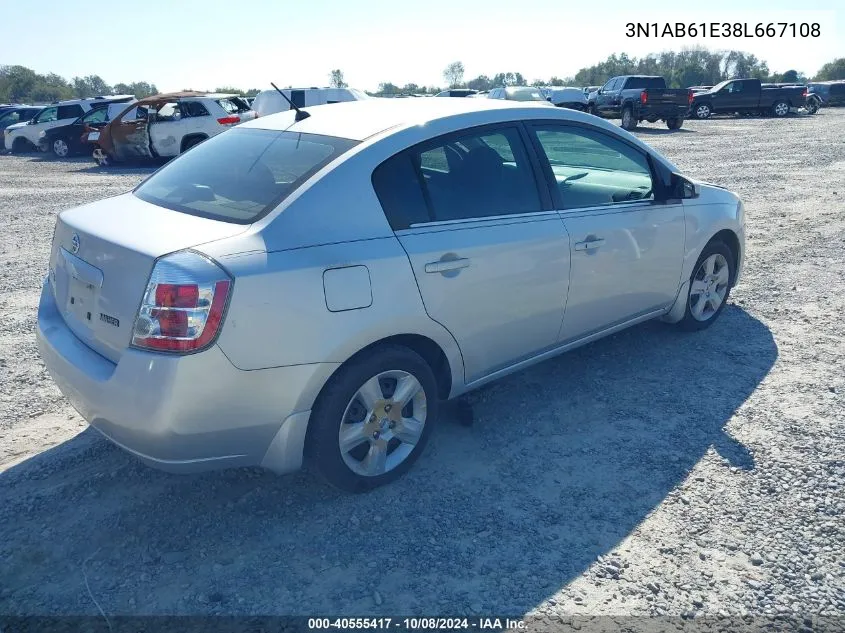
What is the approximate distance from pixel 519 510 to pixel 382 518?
63 cm

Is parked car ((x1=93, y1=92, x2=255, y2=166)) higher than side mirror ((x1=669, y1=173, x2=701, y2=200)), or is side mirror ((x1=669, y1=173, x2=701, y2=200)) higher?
parked car ((x1=93, y1=92, x2=255, y2=166))

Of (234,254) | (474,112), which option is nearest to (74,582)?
(234,254)

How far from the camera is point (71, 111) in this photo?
873 inches

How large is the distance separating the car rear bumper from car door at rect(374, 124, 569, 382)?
0.77m

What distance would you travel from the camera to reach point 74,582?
2.80 meters

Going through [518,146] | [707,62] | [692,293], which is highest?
[707,62]

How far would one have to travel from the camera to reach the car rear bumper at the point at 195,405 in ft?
8.97

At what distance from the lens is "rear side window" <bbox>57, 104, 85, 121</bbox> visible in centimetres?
2216

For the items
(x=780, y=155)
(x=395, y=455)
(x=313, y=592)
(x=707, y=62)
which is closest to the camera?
(x=313, y=592)

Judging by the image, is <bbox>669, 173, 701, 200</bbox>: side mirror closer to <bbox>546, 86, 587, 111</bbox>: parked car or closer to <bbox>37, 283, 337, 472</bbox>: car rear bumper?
<bbox>37, 283, 337, 472</bbox>: car rear bumper

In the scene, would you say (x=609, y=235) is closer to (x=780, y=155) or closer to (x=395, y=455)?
(x=395, y=455)

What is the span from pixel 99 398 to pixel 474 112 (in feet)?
7.61

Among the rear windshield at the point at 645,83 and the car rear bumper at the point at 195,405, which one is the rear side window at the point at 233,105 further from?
the car rear bumper at the point at 195,405

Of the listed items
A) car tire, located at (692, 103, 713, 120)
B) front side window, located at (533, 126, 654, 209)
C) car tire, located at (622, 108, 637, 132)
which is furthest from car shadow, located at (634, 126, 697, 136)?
front side window, located at (533, 126, 654, 209)
